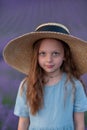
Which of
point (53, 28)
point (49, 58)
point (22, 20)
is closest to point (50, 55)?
point (49, 58)

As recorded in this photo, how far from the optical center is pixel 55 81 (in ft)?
6.10

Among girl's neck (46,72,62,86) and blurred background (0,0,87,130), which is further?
blurred background (0,0,87,130)

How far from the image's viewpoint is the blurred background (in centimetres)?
243

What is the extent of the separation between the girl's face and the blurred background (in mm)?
649

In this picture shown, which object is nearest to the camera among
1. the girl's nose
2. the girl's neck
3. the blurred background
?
the girl's nose

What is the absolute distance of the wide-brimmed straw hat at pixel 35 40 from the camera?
178 cm

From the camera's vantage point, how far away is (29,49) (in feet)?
6.34

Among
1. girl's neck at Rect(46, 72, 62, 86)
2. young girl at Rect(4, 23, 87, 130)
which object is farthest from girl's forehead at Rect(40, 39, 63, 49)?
girl's neck at Rect(46, 72, 62, 86)

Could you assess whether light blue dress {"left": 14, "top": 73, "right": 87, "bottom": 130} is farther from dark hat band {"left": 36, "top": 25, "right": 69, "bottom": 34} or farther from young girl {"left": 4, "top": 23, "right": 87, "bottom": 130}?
dark hat band {"left": 36, "top": 25, "right": 69, "bottom": 34}

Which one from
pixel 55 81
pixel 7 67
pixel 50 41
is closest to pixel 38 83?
pixel 55 81

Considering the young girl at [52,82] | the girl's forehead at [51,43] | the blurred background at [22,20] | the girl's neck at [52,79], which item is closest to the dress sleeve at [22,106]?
the young girl at [52,82]

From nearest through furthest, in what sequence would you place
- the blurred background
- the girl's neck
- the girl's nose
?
the girl's nose, the girl's neck, the blurred background

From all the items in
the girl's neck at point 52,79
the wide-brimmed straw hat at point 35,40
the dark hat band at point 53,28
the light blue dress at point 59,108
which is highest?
the dark hat band at point 53,28

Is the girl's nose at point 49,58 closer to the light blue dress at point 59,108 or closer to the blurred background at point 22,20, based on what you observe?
the light blue dress at point 59,108
